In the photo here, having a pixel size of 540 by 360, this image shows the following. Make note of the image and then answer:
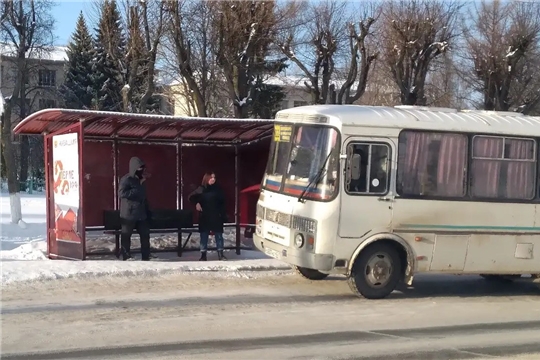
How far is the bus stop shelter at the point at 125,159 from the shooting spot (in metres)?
13.2

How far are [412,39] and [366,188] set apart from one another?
766 inches

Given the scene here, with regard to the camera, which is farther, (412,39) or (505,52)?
(505,52)

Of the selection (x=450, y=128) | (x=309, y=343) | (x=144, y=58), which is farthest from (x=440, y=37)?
(x=309, y=343)

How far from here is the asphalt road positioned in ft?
24.9

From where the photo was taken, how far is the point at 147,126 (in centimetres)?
1448

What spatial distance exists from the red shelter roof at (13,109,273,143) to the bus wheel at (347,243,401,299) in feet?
14.8

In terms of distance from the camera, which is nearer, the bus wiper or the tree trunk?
the bus wiper

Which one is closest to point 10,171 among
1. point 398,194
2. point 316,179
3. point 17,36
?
point 17,36

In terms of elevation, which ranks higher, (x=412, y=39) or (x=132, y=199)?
(x=412, y=39)

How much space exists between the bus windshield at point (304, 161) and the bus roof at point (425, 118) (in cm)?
25

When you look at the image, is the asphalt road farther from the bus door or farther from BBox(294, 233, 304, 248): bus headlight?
the bus door

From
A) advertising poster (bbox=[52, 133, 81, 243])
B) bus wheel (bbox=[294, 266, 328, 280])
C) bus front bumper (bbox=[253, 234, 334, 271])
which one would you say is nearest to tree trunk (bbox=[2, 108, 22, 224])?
advertising poster (bbox=[52, 133, 81, 243])

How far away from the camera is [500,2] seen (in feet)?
109

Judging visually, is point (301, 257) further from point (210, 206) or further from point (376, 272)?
point (210, 206)
